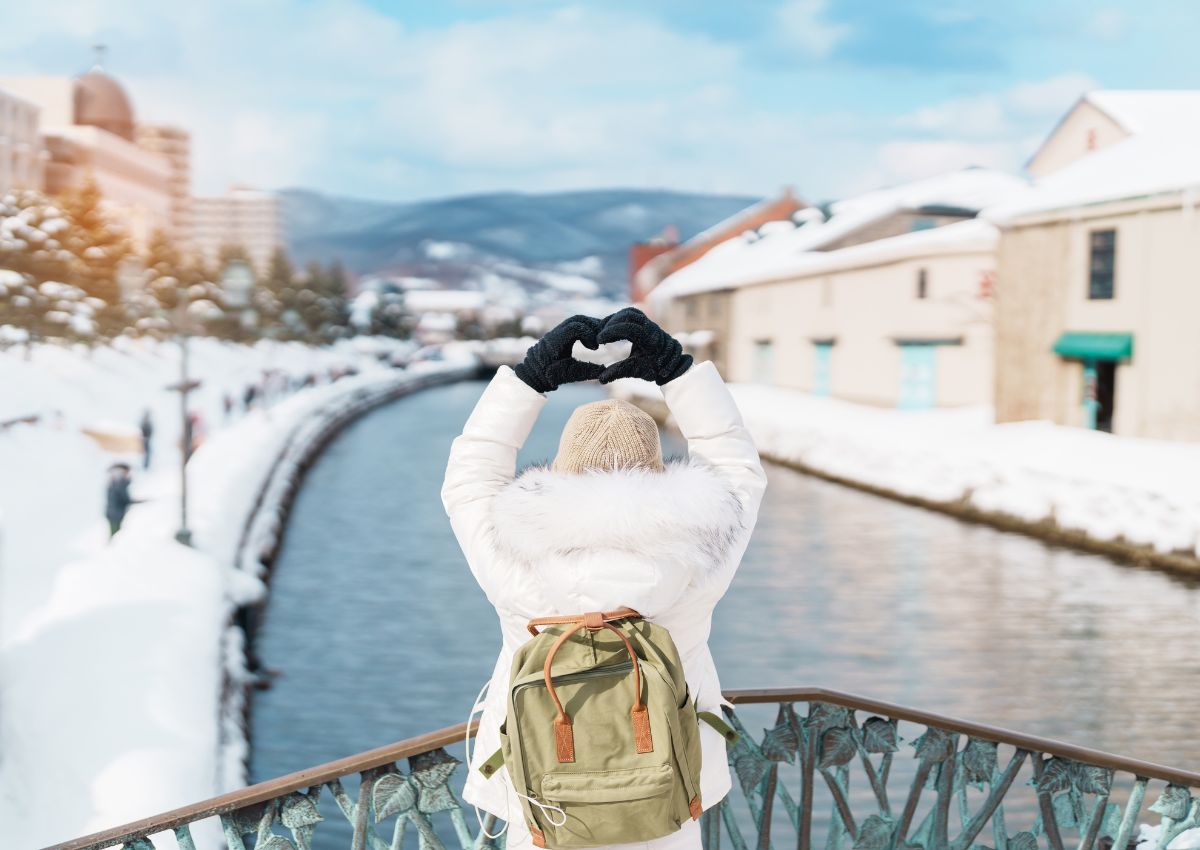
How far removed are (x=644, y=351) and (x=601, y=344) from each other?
82 mm

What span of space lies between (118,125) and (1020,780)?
4433 inches

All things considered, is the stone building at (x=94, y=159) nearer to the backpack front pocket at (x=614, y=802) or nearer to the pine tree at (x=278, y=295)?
the pine tree at (x=278, y=295)

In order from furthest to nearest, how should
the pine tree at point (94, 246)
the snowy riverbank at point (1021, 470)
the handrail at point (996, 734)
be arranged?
the pine tree at point (94, 246), the snowy riverbank at point (1021, 470), the handrail at point (996, 734)

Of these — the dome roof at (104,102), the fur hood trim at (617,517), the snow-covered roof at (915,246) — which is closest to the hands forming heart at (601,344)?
the fur hood trim at (617,517)

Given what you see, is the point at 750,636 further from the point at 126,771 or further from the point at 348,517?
the point at 348,517

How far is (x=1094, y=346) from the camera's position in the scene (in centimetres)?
2225

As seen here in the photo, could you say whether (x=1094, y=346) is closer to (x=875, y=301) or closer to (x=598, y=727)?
(x=875, y=301)

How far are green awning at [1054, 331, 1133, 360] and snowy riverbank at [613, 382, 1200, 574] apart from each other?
1.40 m

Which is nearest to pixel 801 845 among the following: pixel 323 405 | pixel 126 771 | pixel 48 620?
pixel 126 771

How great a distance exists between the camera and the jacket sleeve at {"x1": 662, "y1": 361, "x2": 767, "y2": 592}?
238 centimetres

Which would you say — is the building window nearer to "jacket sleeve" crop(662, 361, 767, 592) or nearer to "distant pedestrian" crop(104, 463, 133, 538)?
"distant pedestrian" crop(104, 463, 133, 538)

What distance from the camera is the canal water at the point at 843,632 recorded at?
1129 centimetres

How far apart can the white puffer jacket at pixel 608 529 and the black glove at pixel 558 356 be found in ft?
0.10

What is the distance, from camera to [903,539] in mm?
20609
